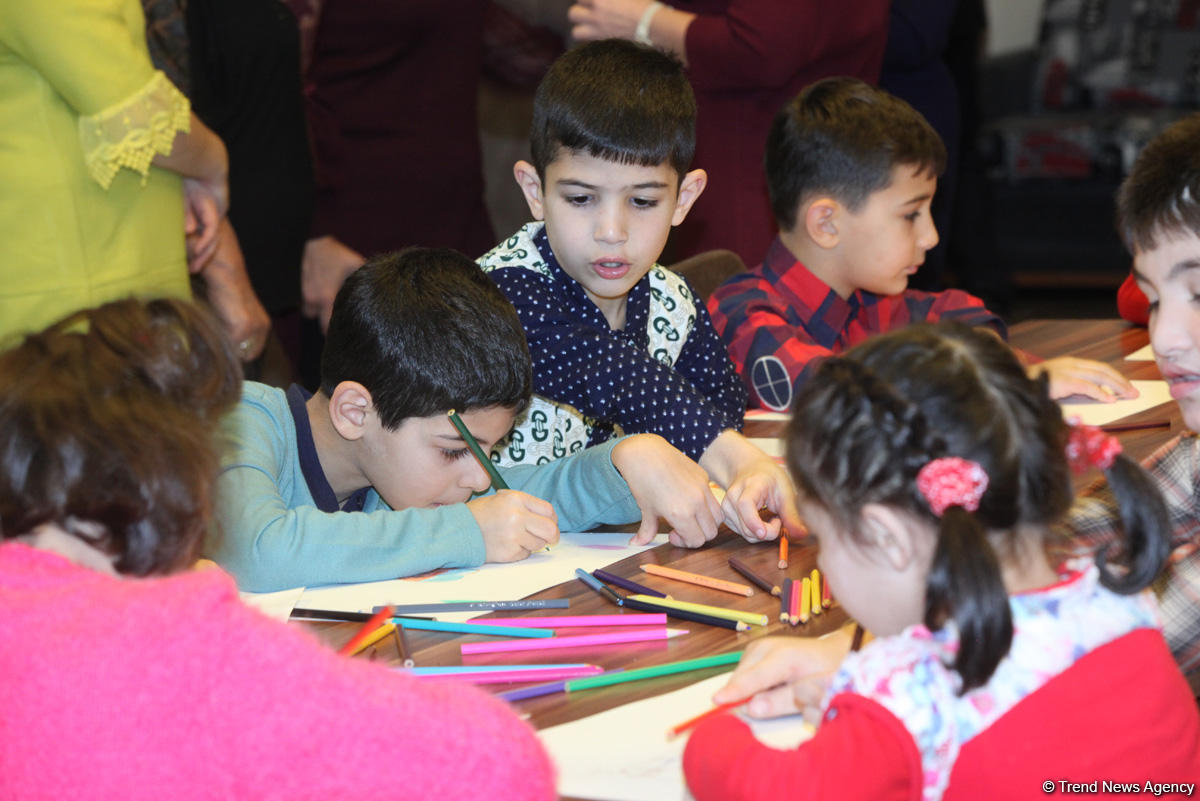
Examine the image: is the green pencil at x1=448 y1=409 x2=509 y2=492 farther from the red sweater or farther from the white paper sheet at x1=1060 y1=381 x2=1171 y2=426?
the white paper sheet at x1=1060 y1=381 x2=1171 y2=426

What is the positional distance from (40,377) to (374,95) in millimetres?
1886

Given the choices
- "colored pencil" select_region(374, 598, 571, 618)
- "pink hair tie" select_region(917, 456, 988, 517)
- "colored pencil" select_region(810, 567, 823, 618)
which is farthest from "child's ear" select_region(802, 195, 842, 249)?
"pink hair tie" select_region(917, 456, 988, 517)

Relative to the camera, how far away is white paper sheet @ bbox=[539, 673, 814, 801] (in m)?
0.90

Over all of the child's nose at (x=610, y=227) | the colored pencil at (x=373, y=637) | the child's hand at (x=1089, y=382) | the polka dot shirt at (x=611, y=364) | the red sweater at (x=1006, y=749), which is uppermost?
the red sweater at (x=1006, y=749)

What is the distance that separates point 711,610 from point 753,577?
4.3 inches

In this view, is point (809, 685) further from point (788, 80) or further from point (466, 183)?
point (466, 183)

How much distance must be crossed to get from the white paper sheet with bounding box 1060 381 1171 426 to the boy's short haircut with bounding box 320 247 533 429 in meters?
0.80

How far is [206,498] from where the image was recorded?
2.99 ft

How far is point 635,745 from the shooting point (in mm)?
948

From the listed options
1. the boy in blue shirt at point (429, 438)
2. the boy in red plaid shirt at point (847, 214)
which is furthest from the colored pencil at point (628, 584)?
the boy in red plaid shirt at point (847, 214)

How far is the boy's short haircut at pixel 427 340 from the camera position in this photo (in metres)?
1.47

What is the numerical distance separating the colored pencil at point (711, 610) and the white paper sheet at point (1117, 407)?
0.81 metres

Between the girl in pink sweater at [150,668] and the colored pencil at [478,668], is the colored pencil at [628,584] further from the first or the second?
the girl in pink sweater at [150,668]

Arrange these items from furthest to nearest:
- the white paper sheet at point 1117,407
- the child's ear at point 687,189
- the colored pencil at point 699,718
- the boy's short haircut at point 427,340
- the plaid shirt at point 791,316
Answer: the plaid shirt at point 791,316, the child's ear at point 687,189, the white paper sheet at point 1117,407, the boy's short haircut at point 427,340, the colored pencil at point 699,718
